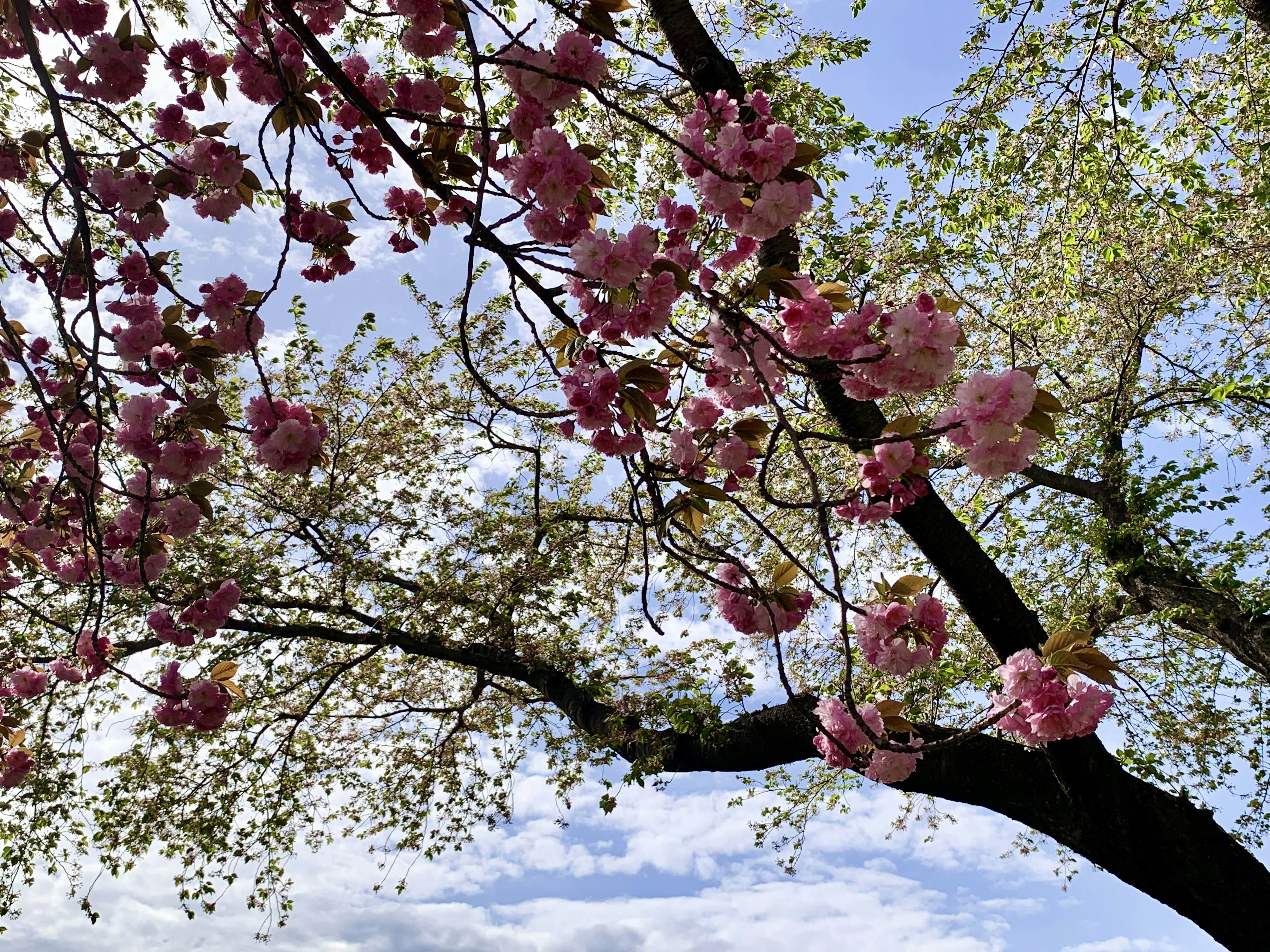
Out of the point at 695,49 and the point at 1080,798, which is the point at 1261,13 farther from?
the point at 1080,798

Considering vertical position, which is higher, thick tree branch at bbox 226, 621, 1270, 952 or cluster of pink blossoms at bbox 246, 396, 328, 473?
cluster of pink blossoms at bbox 246, 396, 328, 473

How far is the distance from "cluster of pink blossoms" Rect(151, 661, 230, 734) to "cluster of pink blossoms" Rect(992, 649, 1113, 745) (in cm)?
262

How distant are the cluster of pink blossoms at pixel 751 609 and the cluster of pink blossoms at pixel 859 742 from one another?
20 centimetres

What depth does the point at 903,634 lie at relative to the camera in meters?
1.90

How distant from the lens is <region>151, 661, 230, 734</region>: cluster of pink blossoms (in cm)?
304

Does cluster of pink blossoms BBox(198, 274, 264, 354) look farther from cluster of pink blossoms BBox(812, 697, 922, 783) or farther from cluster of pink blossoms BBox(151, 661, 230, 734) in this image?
cluster of pink blossoms BBox(812, 697, 922, 783)

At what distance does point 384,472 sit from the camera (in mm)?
6422

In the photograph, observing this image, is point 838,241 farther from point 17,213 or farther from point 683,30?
point 17,213

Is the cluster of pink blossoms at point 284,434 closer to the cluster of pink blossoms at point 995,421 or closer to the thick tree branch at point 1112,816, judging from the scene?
the cluster of pink blossoms at point 995,421

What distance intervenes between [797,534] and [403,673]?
3458mm

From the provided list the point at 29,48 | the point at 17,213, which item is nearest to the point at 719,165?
the point at 29,48

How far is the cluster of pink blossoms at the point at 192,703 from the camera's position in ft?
9.99

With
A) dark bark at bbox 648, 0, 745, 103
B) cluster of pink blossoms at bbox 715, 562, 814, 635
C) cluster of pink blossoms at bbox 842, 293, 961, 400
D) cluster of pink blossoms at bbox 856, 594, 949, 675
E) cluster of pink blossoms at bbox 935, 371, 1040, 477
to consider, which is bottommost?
cluster of pink blossoms at bbox 856, 594, 949, 675

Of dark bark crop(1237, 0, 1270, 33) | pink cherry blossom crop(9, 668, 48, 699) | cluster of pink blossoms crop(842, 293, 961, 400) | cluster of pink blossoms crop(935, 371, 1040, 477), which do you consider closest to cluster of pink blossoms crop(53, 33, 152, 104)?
cluster of pink blossoms crop(842, 293, 961, 400)
